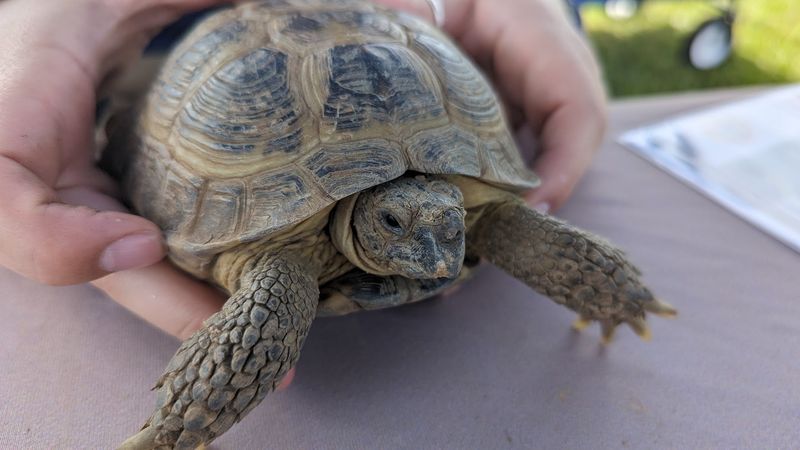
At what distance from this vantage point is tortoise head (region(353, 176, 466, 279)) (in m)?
0.81

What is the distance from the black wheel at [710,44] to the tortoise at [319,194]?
2.35 metres

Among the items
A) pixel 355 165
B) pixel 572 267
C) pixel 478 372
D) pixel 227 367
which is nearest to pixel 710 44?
pixel 572 267

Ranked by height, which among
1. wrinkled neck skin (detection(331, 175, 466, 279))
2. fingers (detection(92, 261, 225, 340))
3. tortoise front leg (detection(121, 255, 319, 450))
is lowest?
fingers (detection(92, 261, 225, 340))

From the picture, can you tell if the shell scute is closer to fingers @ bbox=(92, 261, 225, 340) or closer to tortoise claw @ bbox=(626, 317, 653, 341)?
fingers @ bbox=(92, 261, 225, 340)

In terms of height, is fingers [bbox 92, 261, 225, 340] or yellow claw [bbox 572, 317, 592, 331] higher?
fingers [bbox 92, 261, 225, 340]

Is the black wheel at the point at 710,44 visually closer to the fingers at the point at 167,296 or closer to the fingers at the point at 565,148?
the fingers at the point at 565,148

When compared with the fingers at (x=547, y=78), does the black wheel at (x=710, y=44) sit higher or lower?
lower

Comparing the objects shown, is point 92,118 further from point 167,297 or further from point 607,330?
point 607,330

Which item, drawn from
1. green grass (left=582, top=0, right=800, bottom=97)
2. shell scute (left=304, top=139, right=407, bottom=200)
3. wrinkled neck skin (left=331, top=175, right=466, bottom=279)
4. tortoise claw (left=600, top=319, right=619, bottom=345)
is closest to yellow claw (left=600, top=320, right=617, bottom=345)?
tortoise claw (left=600, top=319, right=619, bottom=345)

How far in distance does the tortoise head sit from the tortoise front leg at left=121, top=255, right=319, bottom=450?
0.16 m

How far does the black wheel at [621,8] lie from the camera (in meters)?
3.44

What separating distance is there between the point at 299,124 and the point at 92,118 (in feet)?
1.76

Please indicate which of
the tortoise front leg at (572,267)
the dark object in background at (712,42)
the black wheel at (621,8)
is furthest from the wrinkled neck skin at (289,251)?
the black wheel at (621,8)

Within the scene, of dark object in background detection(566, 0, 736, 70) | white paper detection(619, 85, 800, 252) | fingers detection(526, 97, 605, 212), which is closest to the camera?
fingers detection(526, 97, 605, 212)
